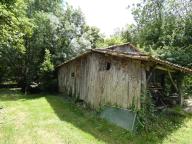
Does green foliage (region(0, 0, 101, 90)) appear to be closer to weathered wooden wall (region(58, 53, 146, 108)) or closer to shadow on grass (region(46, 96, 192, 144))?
weathered wooden wall (region(58, 53, 146, 108))

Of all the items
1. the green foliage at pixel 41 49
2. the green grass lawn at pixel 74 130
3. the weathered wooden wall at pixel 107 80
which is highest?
the green foliage at pixel 41 49

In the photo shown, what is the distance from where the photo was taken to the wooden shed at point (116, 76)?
11125 millimetres

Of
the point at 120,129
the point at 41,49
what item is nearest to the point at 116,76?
the point at 120,129

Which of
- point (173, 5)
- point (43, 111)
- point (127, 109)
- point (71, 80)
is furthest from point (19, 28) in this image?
point (173, 5)

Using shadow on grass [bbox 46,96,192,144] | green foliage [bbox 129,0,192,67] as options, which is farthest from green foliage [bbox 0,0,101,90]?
shadow on grass [bbox 46,96,192,144]

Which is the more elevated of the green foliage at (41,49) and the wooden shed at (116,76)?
the green foliage at (41,49)

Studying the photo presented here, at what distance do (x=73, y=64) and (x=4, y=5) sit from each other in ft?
21.7

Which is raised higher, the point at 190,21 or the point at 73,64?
the point at 190,21

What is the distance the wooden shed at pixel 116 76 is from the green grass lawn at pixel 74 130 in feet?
4.34

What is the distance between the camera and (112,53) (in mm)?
12273

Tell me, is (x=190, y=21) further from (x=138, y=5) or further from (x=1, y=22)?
(x=1, y=22)

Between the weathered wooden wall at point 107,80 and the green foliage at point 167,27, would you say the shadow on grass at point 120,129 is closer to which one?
the weathered wooden wall at point 107,80

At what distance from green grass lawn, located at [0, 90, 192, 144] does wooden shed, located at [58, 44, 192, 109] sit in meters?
1.32

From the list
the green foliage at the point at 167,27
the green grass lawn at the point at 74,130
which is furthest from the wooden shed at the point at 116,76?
the green foliage at the point at 167,27
